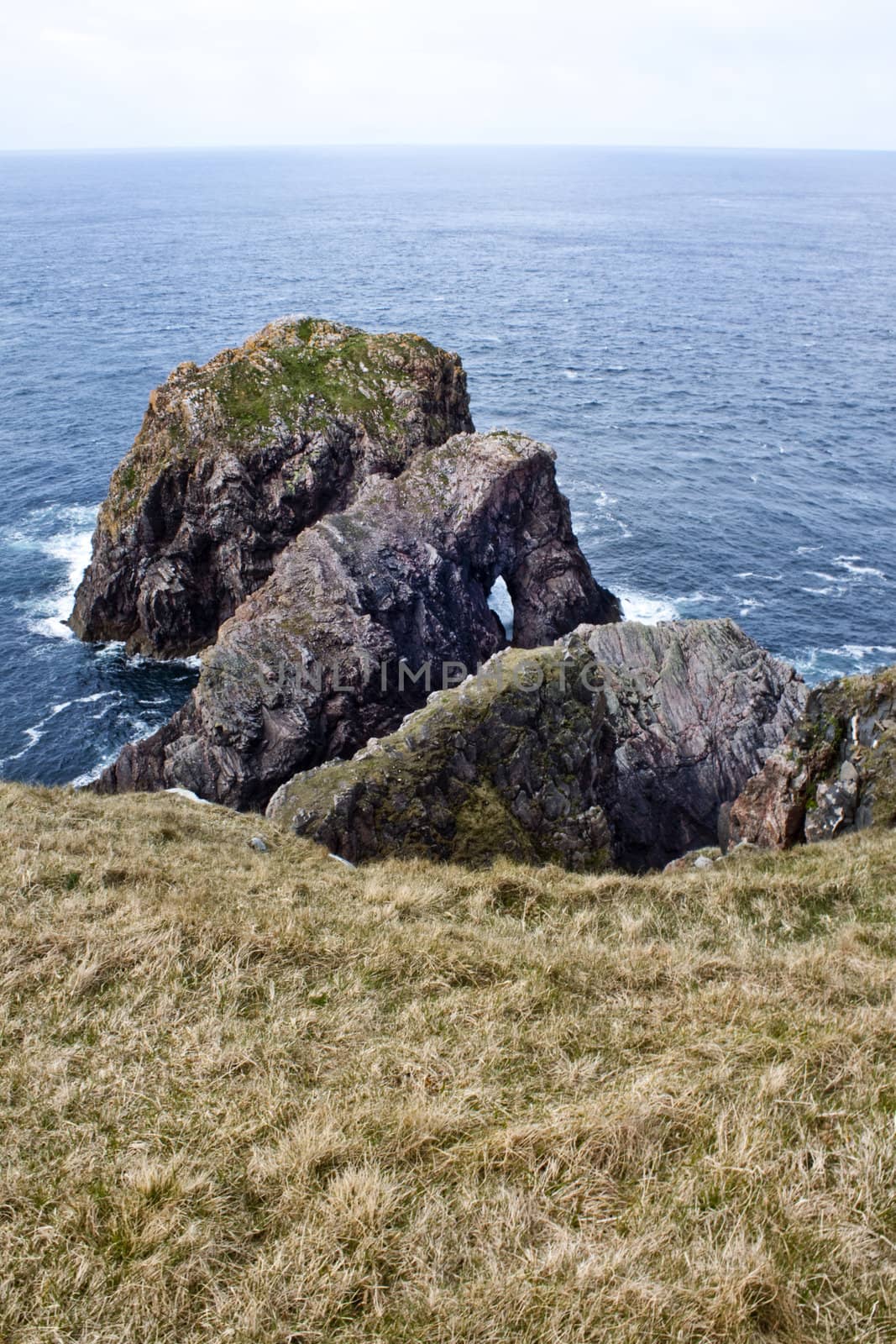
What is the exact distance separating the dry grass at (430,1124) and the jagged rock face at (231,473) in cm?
4407

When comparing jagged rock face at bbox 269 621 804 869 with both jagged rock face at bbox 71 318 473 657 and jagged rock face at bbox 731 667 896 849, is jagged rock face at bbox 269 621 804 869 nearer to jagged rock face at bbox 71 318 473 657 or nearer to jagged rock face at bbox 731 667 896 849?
jagged rock face at bbox 731 667 896 849

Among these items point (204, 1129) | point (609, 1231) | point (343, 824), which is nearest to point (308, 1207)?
point (204, 1129)

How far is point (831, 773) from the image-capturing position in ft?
93.3

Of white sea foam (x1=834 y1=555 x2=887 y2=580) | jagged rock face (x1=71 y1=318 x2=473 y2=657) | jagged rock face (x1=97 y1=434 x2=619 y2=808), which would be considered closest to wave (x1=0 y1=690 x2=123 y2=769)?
jagged rock face (x1=71 y1=318 x2=473 y2=657)

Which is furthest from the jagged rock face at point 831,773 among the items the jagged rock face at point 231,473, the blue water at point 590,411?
the jagged rock face at point 231,473

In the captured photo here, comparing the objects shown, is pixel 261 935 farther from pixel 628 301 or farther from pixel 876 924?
→ pixel 628 301

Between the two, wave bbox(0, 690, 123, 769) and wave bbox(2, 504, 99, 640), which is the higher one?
wave bbox(2, 504, 99, 640)

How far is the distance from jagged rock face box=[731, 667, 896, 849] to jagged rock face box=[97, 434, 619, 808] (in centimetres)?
2181

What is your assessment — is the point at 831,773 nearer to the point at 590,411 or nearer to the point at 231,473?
the point at 231,473

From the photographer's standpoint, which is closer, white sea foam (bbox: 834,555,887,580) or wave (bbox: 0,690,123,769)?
wave (bbox: 0,690,123,769)

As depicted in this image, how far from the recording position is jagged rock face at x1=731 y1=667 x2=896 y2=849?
87.4ft

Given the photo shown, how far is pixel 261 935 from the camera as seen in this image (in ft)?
46.6

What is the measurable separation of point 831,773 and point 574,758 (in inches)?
411

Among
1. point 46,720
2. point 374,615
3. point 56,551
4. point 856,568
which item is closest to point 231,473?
point 374,615
